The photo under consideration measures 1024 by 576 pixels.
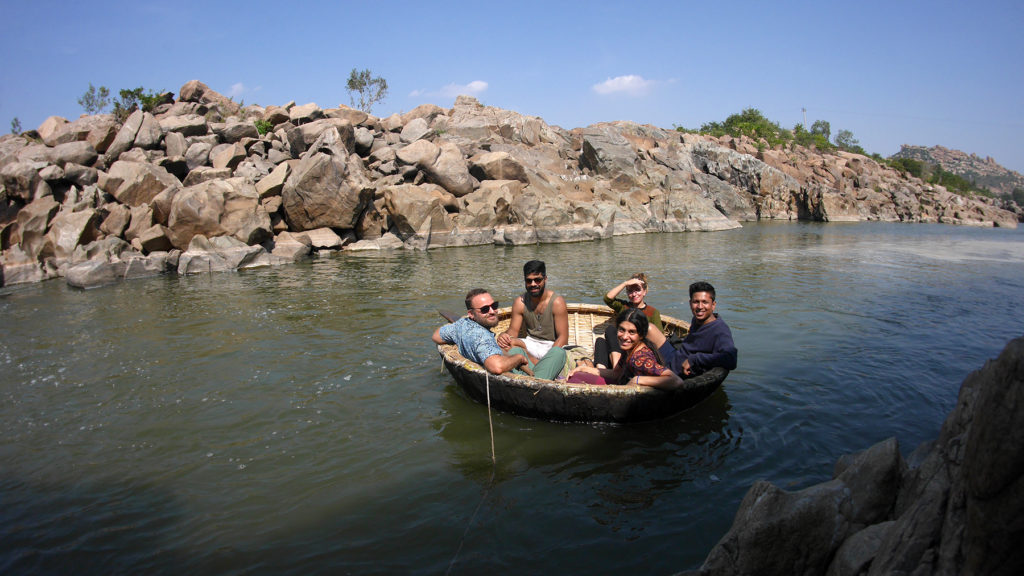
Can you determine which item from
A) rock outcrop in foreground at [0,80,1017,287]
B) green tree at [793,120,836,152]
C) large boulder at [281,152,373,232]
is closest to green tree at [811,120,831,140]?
green tree at [793,120,836,152]

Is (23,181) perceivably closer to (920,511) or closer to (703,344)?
(703,344)

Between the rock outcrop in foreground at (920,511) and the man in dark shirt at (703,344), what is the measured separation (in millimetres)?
2282

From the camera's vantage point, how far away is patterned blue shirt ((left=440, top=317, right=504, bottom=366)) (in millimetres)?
5887

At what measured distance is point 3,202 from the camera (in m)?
17.9

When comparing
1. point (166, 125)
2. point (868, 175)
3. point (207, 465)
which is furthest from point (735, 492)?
point (868, 175)

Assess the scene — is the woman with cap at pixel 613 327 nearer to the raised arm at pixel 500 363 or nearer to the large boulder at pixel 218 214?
the raised arm at pixel 500 363

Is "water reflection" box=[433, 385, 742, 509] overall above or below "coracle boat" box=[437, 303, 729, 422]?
below

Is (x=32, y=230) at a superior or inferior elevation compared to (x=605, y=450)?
superior

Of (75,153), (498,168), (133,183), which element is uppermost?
(75,153)

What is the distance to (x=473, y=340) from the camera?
598 cm

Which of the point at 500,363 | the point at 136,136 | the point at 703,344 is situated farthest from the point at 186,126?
the point at 703,344

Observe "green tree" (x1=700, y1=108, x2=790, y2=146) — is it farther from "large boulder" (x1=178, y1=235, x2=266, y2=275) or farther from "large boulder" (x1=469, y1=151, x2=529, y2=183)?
"large boulder" (x1=178, y1=235, x2=266, y2=275)

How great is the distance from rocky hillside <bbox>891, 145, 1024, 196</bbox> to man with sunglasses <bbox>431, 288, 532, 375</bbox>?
13676cm

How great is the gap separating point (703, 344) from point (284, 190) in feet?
63.1
